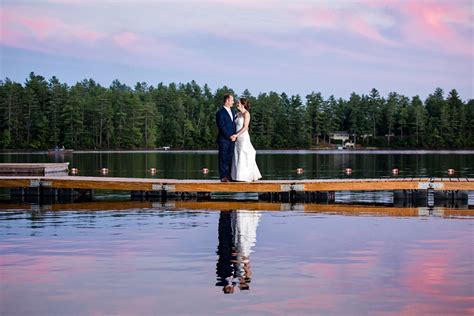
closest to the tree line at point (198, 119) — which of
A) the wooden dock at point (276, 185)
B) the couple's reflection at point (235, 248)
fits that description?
the wooden dock at point (276, 185)

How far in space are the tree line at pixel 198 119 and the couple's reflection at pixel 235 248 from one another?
376 ft

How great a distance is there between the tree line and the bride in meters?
110

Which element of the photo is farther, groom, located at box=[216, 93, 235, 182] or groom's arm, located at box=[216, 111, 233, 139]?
groom's arm, located at box=[216, 111, 233, 139]

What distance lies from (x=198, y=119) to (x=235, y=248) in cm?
14377

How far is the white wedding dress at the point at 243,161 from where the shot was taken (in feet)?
80.4

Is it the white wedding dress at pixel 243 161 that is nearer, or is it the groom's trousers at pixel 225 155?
the groom's trousers at pixel 225 155

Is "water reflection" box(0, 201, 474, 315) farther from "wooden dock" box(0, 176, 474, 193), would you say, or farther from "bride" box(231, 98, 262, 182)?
"wooden dock" box(0, 176, 474, 193)

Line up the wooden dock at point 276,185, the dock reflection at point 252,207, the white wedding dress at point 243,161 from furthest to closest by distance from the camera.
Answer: the wooden dock at point 276,185 → the white wedding dress at point 243,161 → the dock reflection at point 252,207

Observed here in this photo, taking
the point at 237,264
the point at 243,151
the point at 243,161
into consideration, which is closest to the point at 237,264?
the point at 237,264

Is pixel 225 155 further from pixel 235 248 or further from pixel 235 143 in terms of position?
pixel 235 248

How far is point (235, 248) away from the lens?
49.6 feet

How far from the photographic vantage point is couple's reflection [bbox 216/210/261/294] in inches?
472

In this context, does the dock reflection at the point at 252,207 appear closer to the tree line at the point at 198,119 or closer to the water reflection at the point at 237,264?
the water reflection at the point at 237,264

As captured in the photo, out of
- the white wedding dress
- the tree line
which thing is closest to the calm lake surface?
the white wedding dress
